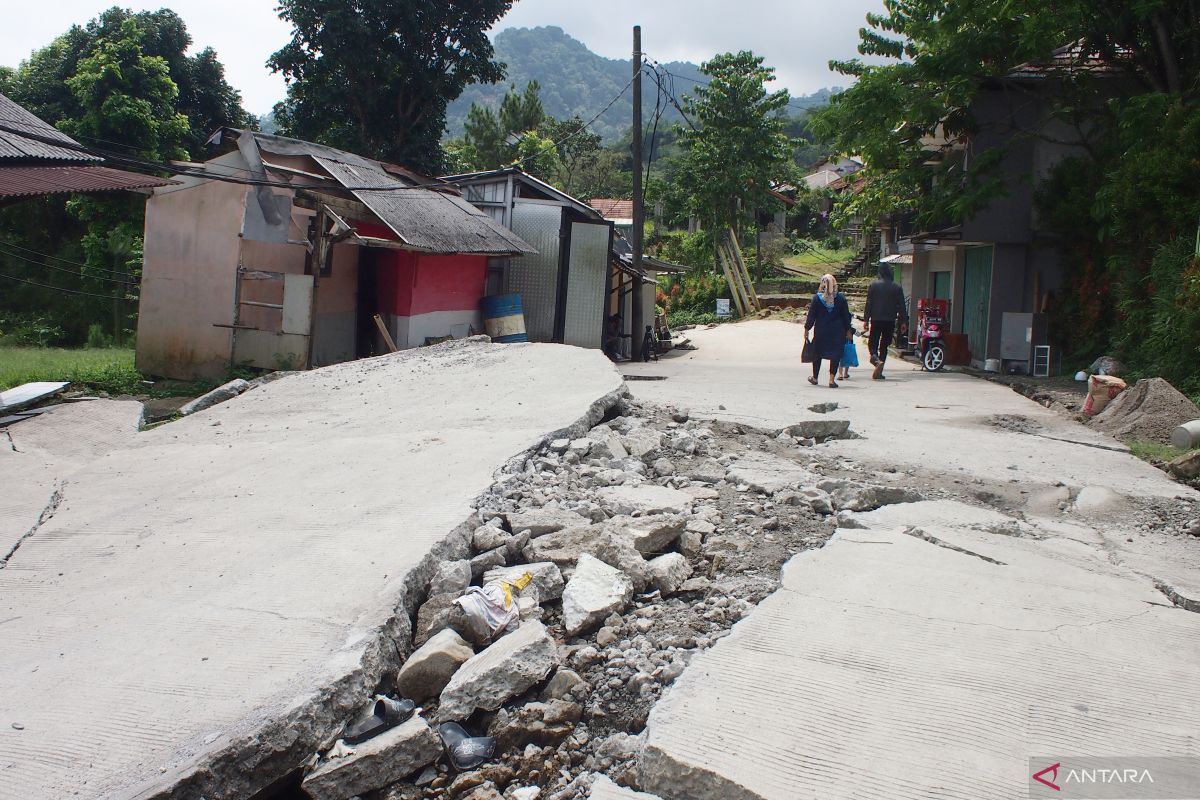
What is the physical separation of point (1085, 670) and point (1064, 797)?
0.83m

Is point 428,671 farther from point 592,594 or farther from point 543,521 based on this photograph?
point 543,521

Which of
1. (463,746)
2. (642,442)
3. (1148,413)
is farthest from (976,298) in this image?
(463,746)

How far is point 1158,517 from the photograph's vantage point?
17.8 ft

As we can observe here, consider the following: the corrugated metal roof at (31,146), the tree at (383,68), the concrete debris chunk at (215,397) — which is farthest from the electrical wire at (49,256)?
A: the concrete debris chunk at (215,397)

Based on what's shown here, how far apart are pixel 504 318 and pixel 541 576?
13.7 m

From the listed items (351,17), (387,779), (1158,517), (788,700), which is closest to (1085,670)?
(788,700)

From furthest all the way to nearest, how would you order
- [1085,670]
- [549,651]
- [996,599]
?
[996,599]
[549,651]
[1085,670]

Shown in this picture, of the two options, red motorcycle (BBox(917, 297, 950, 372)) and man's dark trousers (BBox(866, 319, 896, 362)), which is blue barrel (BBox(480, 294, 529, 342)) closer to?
man's dark trousers (BBox(866, 319, 896, 362))

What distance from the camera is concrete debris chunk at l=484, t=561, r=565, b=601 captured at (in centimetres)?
394

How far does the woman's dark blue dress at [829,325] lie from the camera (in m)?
10.9

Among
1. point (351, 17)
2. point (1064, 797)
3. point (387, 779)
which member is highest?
point (351, 17)

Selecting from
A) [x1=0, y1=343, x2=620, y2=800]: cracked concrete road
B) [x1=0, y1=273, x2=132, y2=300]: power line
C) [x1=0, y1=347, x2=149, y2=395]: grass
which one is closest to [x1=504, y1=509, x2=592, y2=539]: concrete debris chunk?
[x1=0, y1=343, x2=620, y2=800]: cracked concrete road

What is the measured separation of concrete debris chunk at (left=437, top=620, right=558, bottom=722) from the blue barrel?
555 inches

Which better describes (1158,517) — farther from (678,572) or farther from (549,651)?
(549,651)
